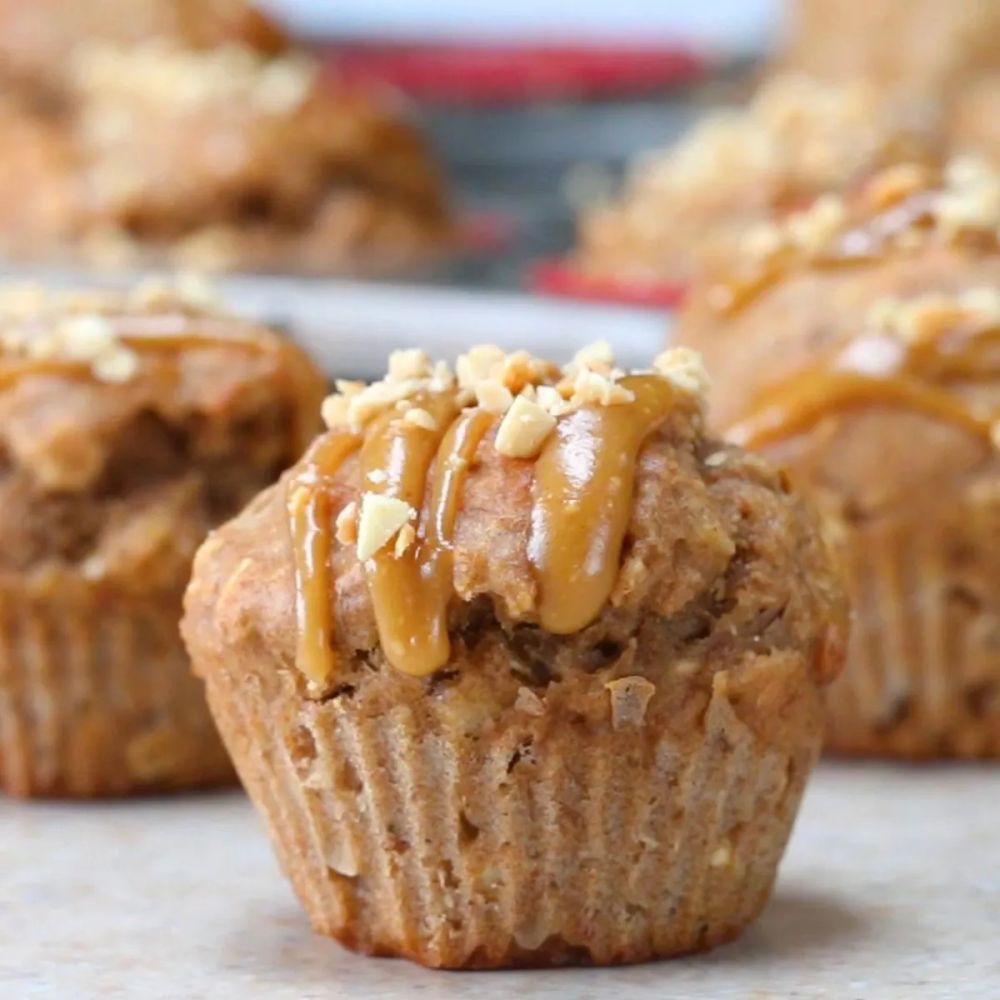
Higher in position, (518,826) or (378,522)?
(378,522)

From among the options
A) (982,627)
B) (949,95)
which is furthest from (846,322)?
(949,95)

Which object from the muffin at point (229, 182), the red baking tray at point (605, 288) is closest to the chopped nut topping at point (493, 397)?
the red baking tray at point (605, 288)

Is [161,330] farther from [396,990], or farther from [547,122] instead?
[547,122]

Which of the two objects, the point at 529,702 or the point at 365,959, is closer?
the point at 529,702

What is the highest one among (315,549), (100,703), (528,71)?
(528,71)

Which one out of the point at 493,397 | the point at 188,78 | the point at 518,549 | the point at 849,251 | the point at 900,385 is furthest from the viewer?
the point at 188,78

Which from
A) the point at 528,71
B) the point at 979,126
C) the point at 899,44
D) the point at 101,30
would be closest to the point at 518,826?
the point at 979,126

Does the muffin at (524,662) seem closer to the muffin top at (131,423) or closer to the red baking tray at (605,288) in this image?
the muffin top at (131,423)

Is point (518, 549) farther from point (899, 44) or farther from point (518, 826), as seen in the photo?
point (899, 44)
